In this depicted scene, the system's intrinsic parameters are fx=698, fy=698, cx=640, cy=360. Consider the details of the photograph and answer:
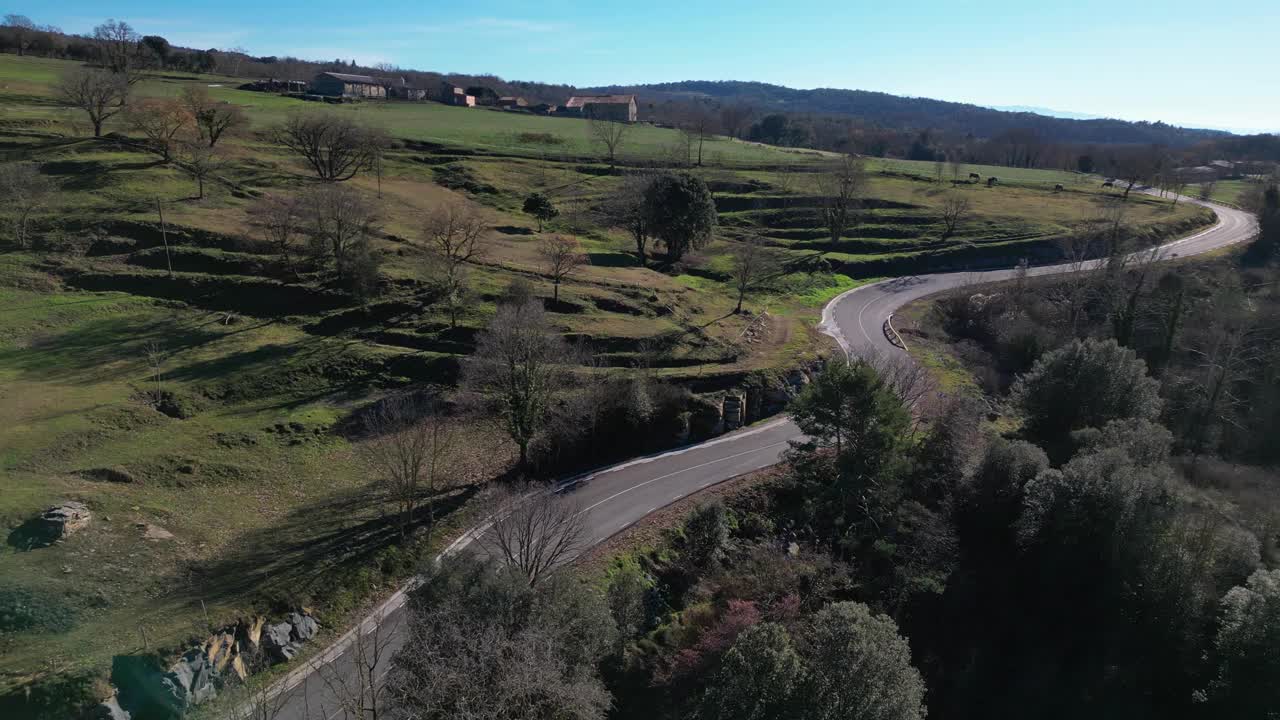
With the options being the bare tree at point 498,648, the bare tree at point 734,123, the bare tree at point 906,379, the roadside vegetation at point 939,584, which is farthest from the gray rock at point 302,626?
the bare tree at point 734,123

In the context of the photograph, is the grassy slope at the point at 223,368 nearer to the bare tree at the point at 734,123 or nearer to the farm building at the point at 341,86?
the farm building at the point at 341,86

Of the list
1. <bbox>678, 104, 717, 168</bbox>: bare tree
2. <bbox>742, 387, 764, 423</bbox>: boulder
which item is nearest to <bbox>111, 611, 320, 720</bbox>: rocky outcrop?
<bbox>742, 387, 764, 423</bbox>: boulder

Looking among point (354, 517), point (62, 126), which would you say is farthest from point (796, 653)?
point (62, 126)

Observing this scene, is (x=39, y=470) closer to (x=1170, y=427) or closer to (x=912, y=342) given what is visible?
(x=912, y=342)

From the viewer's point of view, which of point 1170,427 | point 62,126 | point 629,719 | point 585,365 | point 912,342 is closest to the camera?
point 629,719

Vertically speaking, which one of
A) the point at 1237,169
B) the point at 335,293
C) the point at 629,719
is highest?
the point at 1237,169

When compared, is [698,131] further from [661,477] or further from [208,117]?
[661,477]

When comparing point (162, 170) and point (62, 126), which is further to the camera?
point (62, 126)
